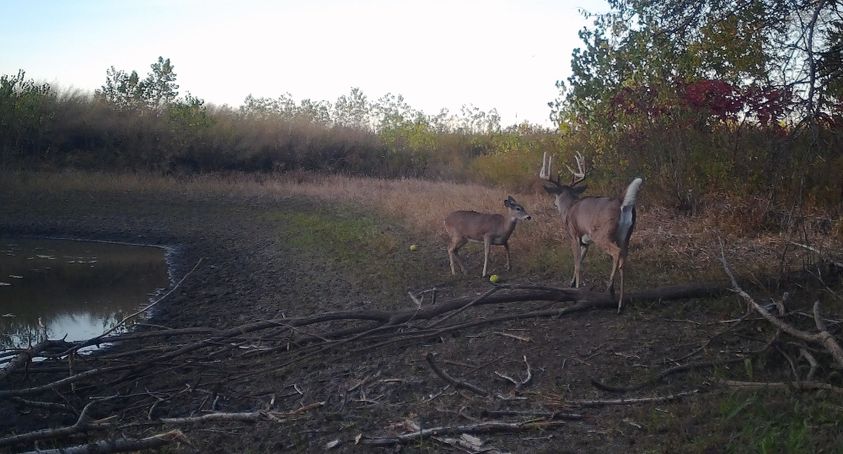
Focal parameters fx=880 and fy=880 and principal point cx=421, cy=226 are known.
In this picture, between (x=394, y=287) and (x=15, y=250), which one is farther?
(x=15, y=250)

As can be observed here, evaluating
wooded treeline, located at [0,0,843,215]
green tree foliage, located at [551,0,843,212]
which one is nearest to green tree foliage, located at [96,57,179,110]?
wooded treeline, located at [0,0,843,215]

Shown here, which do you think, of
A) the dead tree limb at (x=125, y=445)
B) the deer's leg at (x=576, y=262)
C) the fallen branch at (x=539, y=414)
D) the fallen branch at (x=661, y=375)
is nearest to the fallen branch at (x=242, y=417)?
the dead tree limb at (x=125, y=445)

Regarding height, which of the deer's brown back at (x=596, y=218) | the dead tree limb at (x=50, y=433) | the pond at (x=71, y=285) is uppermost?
the deer's brown back at (x=596, y=218)

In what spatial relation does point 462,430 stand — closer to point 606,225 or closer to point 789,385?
point 789,385

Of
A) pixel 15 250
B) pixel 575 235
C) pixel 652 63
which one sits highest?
pixel 652 63

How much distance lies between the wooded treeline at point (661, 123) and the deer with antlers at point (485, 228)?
312cm

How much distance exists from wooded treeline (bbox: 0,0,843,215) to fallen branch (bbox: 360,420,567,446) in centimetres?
379

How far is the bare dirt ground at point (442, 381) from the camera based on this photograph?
6.04 metres

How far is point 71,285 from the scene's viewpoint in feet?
54.9

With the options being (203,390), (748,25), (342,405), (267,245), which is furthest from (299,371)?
(267,245)

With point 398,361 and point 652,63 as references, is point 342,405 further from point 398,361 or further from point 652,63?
point 652,63

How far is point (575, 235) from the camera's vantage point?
1129 centimetres

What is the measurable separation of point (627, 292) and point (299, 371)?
3646 millimetres

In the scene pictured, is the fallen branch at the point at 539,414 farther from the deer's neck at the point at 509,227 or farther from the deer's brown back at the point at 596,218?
the deer's neck at the point at 509,227
